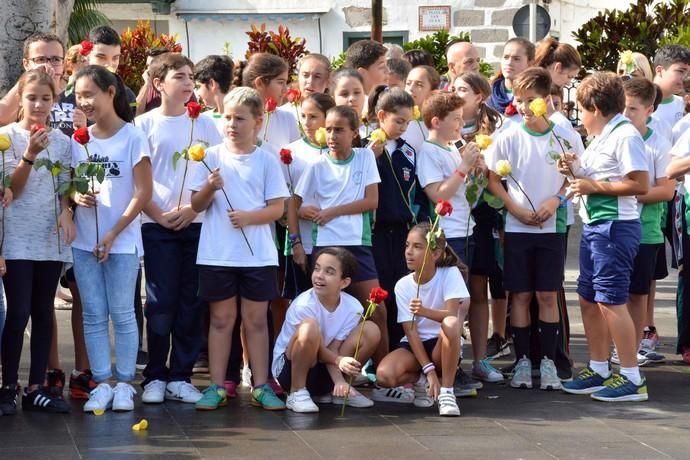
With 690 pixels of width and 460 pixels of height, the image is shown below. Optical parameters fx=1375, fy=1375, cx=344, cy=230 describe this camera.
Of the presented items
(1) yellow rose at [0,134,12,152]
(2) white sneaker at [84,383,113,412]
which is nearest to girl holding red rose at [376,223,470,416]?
(2) white sneaker at [84,383,113,412]

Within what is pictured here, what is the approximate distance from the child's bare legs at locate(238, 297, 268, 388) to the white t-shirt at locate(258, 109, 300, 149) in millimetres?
1365

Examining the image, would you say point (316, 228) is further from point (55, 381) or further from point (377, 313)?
point (55, 381)

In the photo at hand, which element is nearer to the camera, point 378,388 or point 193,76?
point 378,388

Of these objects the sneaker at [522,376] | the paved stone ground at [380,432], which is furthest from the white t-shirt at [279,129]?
the sneaker at [522,376]

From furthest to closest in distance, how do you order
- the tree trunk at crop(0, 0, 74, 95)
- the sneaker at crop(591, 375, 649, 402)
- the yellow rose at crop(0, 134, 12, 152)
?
1. the tree trunk at crop(0, 0, 74, 95)
2. the sneaker at crop(591, 375, 649, 402)
3. the yellow rose at crop(0, 134, 12, 152)

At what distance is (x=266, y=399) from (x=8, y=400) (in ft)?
4.71

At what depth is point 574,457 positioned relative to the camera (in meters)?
6.74

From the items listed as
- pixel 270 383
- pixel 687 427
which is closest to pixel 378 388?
pixel 270 383

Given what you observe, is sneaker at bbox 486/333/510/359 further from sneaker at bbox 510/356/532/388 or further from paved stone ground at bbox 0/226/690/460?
paved stone ground at bbox 0/226/690/460

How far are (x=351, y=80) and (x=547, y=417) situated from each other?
2587 millimetres

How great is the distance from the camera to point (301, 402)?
7.71 metres

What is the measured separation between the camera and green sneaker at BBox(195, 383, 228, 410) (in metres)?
7.77

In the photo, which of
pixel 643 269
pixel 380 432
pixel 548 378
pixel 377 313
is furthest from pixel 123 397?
pixel 643 269

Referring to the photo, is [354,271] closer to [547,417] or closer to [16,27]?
[547,417]
